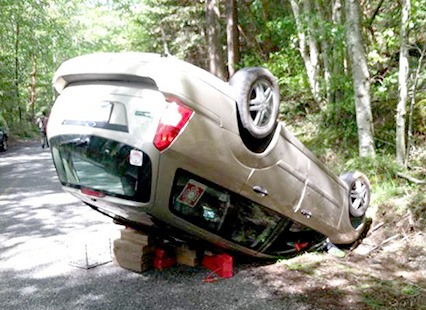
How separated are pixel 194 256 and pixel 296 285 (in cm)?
124

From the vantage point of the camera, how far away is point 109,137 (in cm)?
341

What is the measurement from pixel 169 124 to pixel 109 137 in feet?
1.81

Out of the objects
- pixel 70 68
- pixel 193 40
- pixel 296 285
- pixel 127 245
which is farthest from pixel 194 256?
pixel 193 40

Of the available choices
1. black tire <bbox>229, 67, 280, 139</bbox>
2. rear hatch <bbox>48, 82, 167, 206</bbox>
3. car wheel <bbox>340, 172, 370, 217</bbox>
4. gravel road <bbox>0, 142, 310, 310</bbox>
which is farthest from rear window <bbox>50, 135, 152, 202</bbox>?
car wheel <bbox>340, 172, 370, 217</bbox>

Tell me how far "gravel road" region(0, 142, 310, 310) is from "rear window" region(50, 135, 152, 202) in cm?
127

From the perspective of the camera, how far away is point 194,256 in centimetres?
490

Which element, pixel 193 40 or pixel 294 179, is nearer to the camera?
pixel 294 179

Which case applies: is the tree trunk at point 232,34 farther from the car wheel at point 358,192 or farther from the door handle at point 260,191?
the door handle at point 260,191

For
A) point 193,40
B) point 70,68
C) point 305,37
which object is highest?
point 193,40

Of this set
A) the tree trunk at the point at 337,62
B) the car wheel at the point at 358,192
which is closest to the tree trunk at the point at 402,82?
the car wheel at the point at 358,192

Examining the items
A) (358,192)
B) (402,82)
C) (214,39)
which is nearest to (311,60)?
(402,82)

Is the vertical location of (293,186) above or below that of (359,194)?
above

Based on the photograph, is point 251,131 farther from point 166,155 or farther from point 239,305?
point 239,305

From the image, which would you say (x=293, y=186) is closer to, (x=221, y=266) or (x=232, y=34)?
(x=221, y=266)
